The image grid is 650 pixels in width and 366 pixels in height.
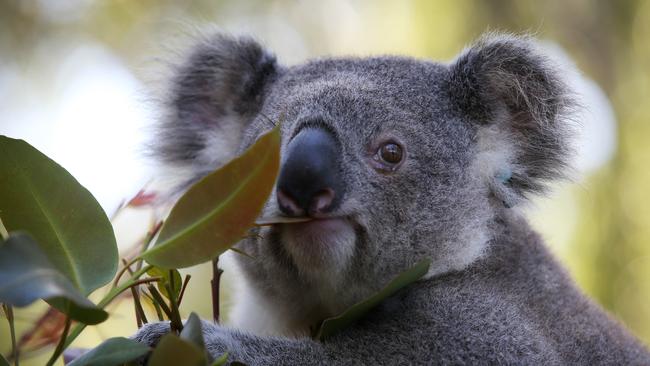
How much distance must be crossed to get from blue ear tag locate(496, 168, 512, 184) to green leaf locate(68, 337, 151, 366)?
175 centimetres

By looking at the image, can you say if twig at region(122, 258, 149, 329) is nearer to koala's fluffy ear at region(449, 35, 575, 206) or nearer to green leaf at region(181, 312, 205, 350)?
green leaf at region(181, 312, 205, 350)

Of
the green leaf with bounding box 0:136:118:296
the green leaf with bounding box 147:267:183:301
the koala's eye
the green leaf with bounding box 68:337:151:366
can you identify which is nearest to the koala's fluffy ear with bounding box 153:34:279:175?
the koala's eye

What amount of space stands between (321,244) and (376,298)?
0.34m

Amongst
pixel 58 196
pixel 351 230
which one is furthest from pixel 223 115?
pixel 58 196

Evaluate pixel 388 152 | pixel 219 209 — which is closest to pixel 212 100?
pixel 388 152

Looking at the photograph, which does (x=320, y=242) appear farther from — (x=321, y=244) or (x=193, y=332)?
(x=193, y=332)

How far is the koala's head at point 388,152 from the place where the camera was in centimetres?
227

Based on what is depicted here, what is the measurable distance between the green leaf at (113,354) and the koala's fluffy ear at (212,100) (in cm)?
175

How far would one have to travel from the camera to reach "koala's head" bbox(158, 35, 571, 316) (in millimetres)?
2266

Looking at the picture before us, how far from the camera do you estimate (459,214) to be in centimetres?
264

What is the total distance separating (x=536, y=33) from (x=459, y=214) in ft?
2.99

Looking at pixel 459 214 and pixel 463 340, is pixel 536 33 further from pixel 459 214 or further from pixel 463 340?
pixel 463 340

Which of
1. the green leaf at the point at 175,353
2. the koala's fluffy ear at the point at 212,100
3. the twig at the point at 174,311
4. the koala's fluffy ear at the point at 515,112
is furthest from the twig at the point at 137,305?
the koala's fluffy ear at the point at 515,112

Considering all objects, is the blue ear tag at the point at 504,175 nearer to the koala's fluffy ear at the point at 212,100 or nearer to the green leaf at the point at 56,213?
the koala's fluffy ear at the point at 212,100
